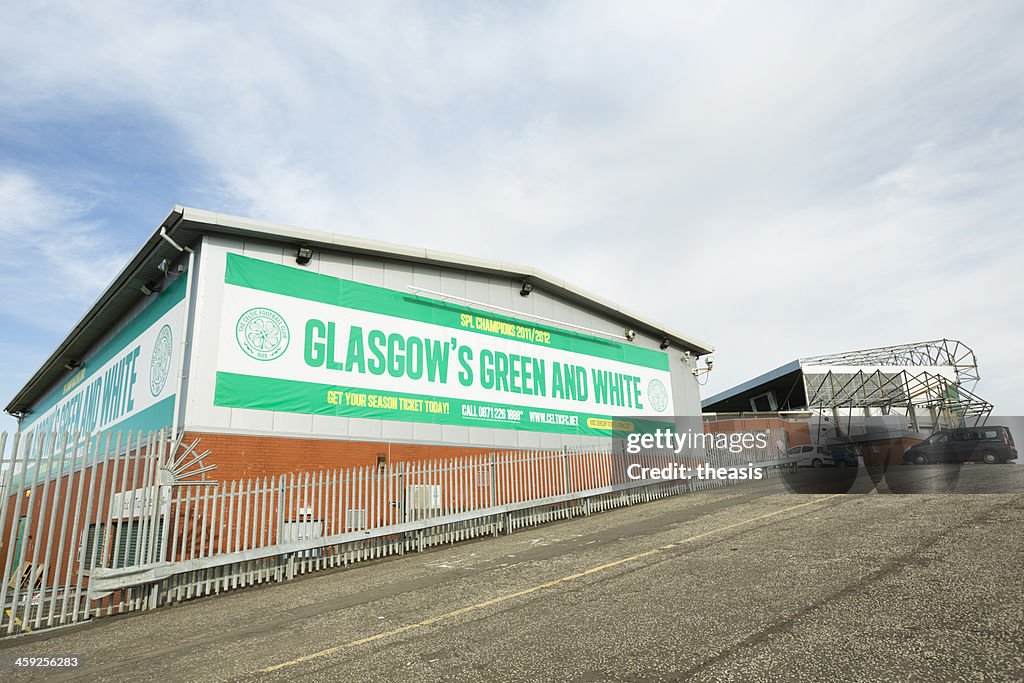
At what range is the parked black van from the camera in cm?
2473

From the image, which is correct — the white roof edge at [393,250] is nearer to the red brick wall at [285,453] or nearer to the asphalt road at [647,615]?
the red brick wall at [285,453]

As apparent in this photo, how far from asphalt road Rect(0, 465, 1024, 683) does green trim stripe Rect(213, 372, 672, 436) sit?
4326 mm

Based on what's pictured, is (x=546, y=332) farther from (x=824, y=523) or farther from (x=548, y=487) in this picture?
(x=824, y=523)

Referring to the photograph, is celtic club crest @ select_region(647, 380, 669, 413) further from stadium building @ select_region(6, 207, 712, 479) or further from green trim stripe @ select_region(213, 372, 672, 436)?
green trim stripe @ select_region(213, 372, 672, 436)

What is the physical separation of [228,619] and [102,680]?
223cm

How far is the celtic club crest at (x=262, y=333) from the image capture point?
13.5 m

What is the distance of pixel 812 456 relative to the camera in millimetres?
30672

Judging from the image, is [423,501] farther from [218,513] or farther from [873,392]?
[873,392]

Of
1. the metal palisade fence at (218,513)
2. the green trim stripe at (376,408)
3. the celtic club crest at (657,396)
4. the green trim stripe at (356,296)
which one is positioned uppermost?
the green trim stripe at (356,296)

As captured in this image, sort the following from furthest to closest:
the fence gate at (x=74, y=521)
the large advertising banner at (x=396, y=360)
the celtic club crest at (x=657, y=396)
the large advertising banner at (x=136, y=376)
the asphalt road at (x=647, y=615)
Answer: the celtic club crest at (x=657, y=396) → the large advertising banner at (x=136, y=376) → the large advertising banner at (x=396, y=360) → the fence gate at (x=74, y=521) → the asphalt road at (x=647, y=615)

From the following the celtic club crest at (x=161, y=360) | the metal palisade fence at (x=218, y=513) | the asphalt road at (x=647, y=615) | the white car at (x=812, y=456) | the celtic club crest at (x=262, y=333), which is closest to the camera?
the asphalt road at (x=647, y=615)

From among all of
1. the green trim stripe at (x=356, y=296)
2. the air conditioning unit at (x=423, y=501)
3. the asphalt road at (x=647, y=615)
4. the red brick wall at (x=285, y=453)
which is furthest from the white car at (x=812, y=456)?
the air conditioning unit at (x=423, y=501)

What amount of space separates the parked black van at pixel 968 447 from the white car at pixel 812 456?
3787 mm

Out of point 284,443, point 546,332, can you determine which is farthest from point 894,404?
point 284,443
